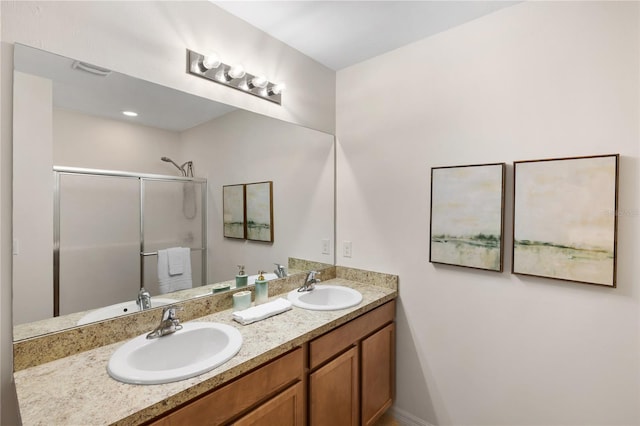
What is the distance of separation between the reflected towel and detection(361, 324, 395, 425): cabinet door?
3.49ft

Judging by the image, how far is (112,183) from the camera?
52.4 inches

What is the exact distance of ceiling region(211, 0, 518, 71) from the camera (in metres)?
1.58

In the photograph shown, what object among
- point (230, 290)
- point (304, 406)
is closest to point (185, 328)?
point (230, 290)

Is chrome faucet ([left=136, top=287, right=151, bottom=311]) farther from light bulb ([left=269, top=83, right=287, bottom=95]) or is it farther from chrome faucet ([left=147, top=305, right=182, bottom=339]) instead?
light bulb ([left=269, top=83, right=287, bottom=95])

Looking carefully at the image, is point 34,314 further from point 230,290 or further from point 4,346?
point 230,290

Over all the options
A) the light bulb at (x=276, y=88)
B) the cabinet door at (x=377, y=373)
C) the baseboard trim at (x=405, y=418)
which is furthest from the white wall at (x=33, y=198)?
the baseboard trim at (x=405, y=418)

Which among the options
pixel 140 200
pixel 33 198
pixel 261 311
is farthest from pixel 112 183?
pixel 261 311

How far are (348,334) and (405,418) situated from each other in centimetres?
89

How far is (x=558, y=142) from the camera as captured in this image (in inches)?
56.6

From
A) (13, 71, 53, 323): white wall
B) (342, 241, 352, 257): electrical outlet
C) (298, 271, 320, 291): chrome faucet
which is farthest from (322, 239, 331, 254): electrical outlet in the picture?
(13, 71, 53, 323): white wall

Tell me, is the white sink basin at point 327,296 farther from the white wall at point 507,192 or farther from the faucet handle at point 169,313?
the faucet handle at point 169,313

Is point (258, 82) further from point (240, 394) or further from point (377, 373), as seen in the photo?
point (377, 373)

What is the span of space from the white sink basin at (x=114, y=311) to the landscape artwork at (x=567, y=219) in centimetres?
182

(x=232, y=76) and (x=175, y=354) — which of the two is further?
(x=232, y=76)
